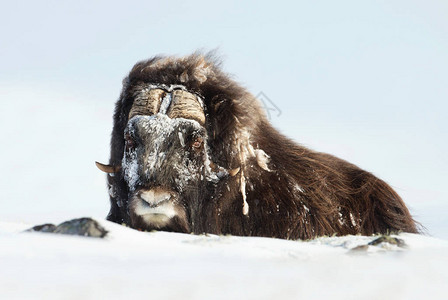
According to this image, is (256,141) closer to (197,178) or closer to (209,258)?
(197,178)

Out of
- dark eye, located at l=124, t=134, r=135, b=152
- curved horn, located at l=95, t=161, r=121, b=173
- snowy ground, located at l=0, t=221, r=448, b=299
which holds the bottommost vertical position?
snowy ground, located at l=0, t=221, r=448, b=299

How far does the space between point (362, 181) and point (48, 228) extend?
365cm

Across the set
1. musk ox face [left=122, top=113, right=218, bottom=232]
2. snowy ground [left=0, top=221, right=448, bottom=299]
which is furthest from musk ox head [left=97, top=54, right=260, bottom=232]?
snowy ground [left=0, top=221, right=448, bottom=299]

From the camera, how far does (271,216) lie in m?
5.35

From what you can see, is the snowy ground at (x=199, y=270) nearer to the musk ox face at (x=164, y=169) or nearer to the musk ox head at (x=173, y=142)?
the musk ox face at (x=164, y=169)

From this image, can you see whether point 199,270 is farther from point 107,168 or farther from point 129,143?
point 107,168

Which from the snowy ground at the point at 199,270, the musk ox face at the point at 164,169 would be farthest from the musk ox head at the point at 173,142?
the snowy ground at the point at 199,270

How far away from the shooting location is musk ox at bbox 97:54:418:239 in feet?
15.9

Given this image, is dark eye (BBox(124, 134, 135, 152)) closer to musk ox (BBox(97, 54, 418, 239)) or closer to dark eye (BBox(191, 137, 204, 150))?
musk ox (BBox(97, 54, 418, 239))

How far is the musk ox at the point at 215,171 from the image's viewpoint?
4855 millimetres

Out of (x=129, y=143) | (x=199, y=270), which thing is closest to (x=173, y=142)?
(x=129, y=143)

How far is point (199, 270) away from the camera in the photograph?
8.30 ft

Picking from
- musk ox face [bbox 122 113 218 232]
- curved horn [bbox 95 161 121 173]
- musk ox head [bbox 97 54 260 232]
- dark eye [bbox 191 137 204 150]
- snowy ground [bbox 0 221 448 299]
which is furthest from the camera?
curved horn [bbox 95 161 121 173]

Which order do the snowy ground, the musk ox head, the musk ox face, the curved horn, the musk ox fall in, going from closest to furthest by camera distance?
the snowy ground, the musk ox face, the musk ox head, the musk ox, the curved horn
